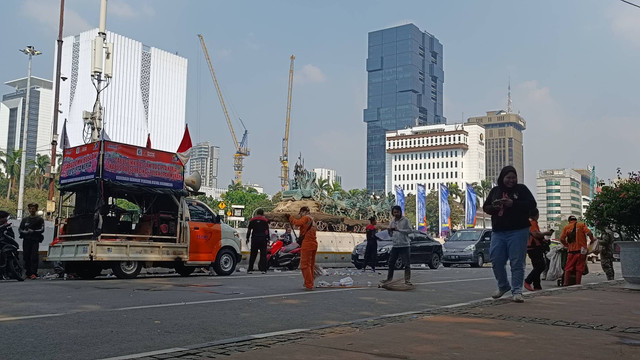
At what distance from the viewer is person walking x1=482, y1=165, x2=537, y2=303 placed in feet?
28.4

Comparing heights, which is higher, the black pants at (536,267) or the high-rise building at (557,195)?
the high-rise building at (557,195)

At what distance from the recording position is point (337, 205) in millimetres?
47031

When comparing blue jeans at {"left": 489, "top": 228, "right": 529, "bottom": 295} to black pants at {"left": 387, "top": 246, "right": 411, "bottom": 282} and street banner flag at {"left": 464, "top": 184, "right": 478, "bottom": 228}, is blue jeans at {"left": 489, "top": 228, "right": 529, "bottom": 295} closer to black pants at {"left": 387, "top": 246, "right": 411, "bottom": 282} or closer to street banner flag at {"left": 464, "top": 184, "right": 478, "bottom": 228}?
black pants at {"left": 387, "top": 246, "right": 411, "bottom": 282}

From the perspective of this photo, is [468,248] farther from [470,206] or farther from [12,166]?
[12,166]

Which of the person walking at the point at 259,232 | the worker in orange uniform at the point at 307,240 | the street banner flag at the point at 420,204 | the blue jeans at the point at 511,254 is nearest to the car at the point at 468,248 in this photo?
the person walking at the point at 259,232

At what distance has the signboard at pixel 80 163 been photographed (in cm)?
1466

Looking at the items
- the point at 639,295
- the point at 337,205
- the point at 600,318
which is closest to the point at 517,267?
the point at 600,318

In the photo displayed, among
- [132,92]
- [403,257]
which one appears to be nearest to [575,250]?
[403,257]

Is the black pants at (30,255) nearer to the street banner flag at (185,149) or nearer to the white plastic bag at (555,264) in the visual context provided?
the street banner flag at (185,149)

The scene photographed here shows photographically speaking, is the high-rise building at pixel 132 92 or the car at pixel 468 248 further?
the high-rise building at pixel 132 92

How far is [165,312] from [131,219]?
390 inches

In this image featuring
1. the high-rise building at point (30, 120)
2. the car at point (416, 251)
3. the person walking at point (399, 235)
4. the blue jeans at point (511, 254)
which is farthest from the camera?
the high-rise building at point (30, 120)

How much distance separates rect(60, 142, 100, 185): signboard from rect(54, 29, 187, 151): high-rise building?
14961 centimetres

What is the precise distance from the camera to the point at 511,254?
8703 millimetres
